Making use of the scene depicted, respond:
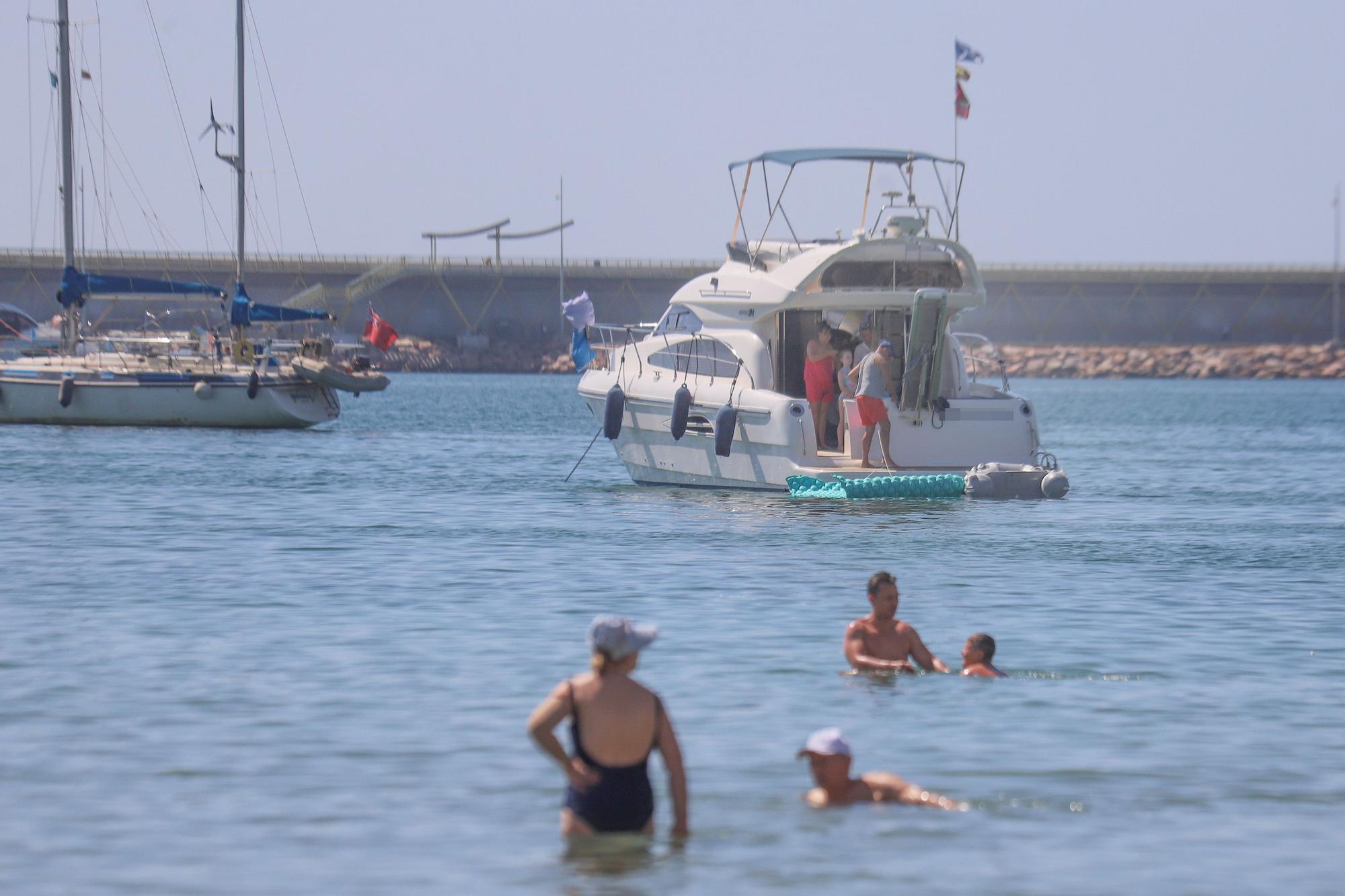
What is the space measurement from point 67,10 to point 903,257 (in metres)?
30.3

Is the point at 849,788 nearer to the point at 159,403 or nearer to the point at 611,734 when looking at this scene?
the point at 611,734

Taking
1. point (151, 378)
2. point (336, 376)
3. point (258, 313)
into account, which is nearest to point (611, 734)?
point (151, 378)

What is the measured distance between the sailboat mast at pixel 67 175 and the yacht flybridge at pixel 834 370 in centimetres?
2374

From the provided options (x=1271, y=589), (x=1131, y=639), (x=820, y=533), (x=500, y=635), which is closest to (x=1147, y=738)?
(x=1131, y=639)

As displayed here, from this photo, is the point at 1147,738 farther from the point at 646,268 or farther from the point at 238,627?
the point at 646,268

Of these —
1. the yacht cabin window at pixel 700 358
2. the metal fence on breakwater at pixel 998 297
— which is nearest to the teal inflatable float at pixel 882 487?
the yacht cabin window at pixel 700 358

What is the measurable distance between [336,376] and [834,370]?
2215 cm

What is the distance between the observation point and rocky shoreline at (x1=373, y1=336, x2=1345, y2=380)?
10419cm

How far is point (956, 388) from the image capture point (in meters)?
24.1

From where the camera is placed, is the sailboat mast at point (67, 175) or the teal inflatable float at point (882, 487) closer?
the teal inflatable float at point (882, 487)

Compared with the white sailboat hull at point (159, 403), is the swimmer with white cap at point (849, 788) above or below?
below

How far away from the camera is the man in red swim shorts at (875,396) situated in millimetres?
22281

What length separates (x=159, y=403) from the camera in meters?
42.0

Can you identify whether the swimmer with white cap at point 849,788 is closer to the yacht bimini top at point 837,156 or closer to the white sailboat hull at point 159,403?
the yacht bimini top at point 837,156
